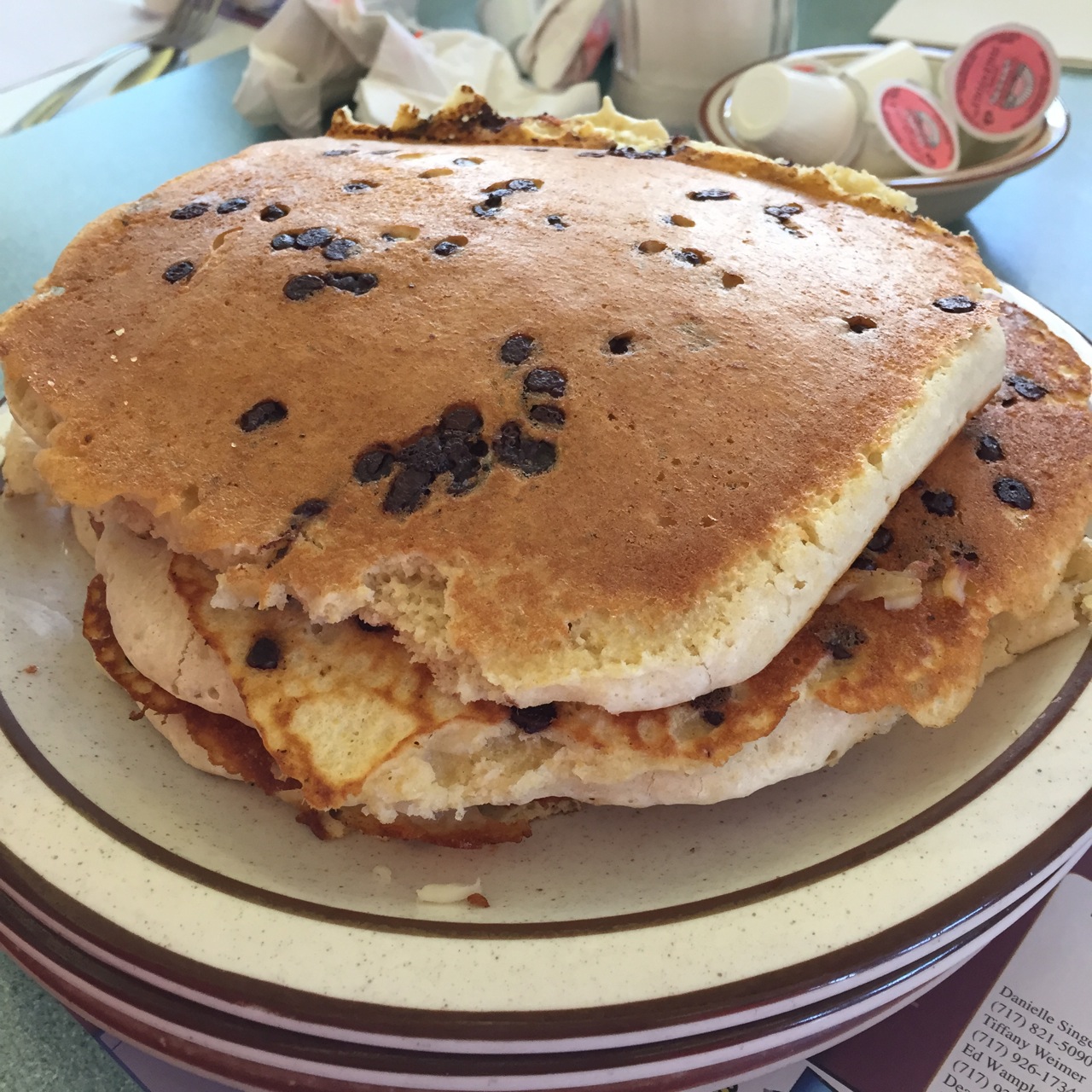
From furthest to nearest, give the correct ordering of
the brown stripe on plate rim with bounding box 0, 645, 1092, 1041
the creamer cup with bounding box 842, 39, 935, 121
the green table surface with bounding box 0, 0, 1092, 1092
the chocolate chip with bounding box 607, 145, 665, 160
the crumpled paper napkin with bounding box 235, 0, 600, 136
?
the crumpled paper napkin with bounding box 235, 0, 600, 136 < the creamer cup with bounding box 842, 39, 935, 121 < the green table surface with bounding box 0, 0, 1092, 1092 < the chocolate chip with bounding box 607, 145, 665, 160 < the brown stripe on plate rim with bounding box 0, 645, 1092, 1041

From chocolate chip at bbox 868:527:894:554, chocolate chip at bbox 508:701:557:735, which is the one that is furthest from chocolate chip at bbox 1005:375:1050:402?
chocolate chip at bbox 508:701:557:735

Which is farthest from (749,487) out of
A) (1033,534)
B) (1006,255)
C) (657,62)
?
(657,62)

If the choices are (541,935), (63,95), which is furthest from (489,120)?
(63,95)

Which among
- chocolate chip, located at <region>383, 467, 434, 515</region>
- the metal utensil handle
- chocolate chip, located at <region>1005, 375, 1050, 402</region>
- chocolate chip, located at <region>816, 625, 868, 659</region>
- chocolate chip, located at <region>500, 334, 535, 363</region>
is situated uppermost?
the metal utensil handle

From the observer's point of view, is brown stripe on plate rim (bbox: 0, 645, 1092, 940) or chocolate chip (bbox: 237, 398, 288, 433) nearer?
brown stripe on plate rim (bbox: 0, 645, 1092, 940)

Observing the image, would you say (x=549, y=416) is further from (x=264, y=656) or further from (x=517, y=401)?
(x=264, y=656)

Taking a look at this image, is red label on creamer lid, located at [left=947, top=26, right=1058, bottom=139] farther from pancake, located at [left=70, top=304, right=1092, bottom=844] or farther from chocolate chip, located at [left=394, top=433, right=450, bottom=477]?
chocolate chip, located at [left=394, top=433, right=450, bottom=477]
